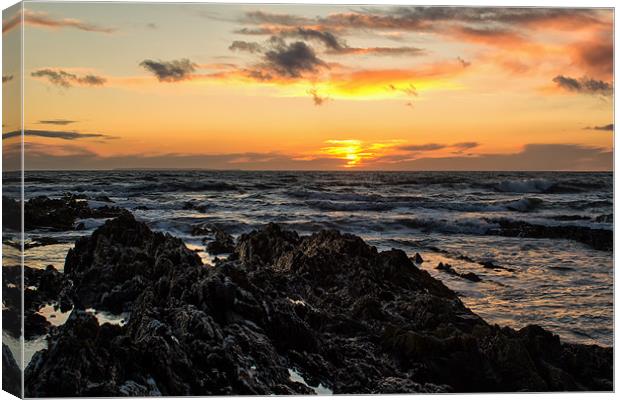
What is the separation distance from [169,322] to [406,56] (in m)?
3.14

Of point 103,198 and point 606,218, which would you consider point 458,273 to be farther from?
point 103,198

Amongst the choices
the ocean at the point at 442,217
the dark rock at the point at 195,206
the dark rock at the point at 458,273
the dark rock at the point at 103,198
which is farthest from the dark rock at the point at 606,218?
the dark rock at the point at 103,198

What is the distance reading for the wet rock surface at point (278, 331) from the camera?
24.4 ft

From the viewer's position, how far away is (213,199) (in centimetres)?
826

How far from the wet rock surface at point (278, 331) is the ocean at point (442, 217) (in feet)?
0.43

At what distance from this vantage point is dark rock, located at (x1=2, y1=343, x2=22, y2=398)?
7.46 m

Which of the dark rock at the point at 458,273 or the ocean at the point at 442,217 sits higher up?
the ocean at the point at 442,217

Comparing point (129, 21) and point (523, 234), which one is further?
point (523, 234)

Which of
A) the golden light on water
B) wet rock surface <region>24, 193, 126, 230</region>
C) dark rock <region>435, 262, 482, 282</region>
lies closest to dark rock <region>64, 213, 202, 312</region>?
wet rock surface <region>24, 193, 126, 230</region>

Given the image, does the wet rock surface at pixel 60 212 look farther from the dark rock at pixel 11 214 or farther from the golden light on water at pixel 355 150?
the golden light on water at pixel 355 150

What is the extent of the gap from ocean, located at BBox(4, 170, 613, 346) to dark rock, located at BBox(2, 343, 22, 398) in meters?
1.05

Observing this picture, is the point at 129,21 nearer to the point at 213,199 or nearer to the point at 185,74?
the point at 185,74

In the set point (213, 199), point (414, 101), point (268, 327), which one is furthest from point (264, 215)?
point (414, 101)

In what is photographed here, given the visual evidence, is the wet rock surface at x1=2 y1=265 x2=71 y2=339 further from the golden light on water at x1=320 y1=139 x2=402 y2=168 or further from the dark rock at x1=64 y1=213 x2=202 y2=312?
the golden light on water at x1=320 y1=139 x2=402 y2=168
